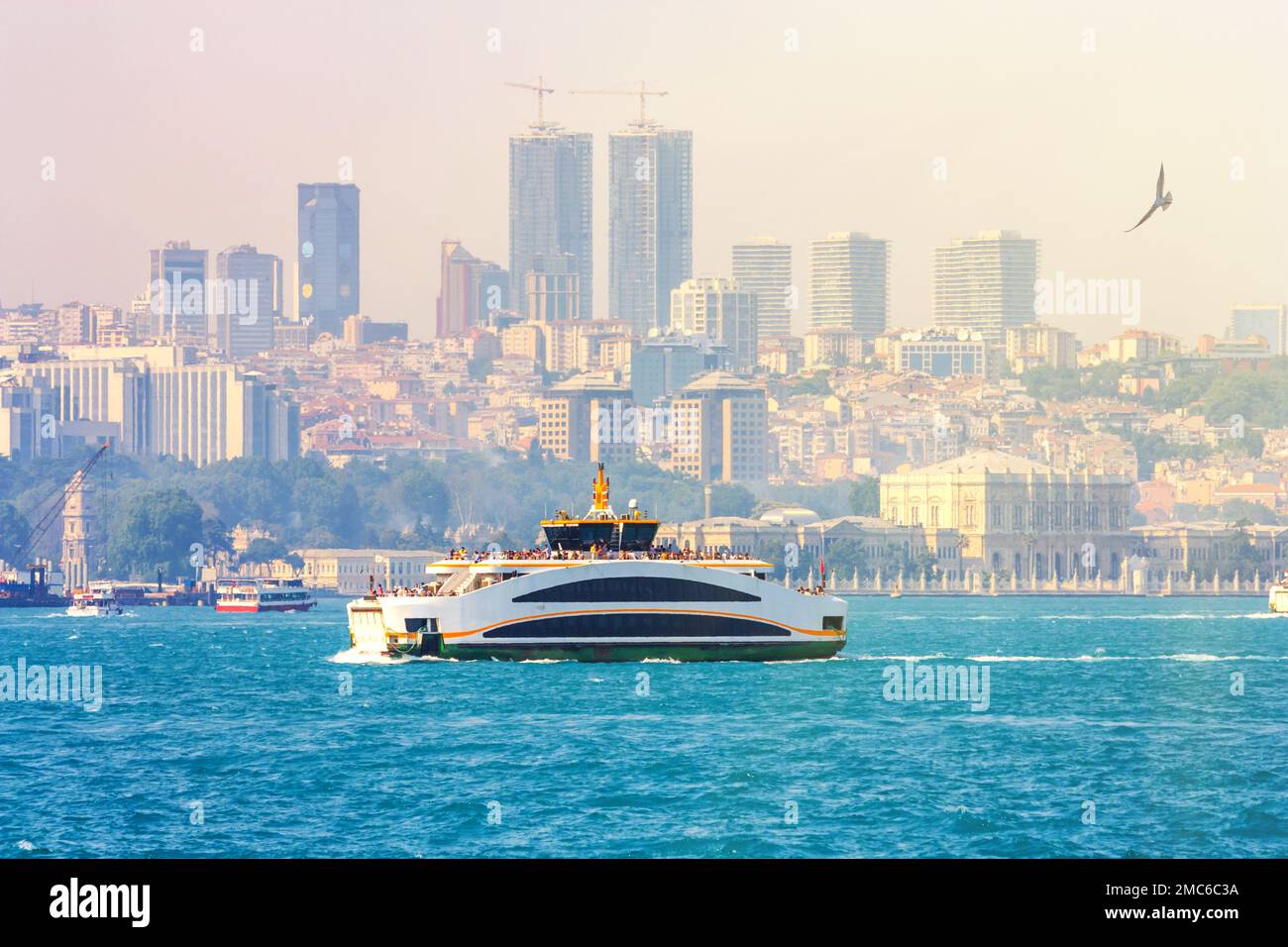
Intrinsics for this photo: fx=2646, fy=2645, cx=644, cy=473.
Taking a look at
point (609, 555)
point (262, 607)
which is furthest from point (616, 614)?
point (262, 607)

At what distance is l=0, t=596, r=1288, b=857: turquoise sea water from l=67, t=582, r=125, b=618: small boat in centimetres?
8075

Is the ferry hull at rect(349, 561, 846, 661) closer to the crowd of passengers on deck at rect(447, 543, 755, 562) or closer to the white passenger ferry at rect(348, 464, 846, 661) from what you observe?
the white passenger ferry at rect(348, 464, 846, 661)

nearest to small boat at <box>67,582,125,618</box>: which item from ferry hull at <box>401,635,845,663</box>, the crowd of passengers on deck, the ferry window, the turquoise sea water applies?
the turquoise sea water

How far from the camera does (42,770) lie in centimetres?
3547

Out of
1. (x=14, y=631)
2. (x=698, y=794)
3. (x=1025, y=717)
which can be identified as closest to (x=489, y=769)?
(x=698, y=794)

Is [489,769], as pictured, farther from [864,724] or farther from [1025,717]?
[1025,717]

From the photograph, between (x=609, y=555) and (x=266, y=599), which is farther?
(x=266, y=599)

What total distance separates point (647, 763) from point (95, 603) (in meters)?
121

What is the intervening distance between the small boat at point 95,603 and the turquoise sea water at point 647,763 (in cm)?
8075

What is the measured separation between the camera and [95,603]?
151875mm

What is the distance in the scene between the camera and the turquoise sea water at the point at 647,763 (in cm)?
2702

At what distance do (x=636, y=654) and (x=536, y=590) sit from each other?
2.61 m

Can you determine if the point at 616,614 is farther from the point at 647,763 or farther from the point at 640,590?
the point at 647,763

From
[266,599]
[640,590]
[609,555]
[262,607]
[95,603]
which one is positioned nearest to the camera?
[640,590]
